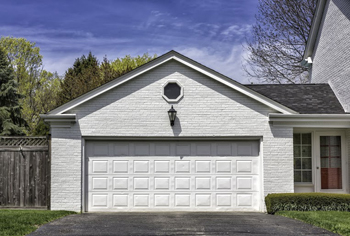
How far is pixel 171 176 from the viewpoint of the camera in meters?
13.5

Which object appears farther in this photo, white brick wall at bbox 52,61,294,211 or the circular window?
the circular window

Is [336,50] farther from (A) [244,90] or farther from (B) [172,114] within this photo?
(B) [172,114]

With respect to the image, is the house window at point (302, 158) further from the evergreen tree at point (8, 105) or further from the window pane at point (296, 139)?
the evergreen tree at point (8, 105)

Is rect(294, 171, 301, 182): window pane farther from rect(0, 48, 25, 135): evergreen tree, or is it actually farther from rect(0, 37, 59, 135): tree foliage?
rect(0, 37, 59, 135): tree foliage

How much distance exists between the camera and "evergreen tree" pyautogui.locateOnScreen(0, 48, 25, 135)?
24.1 metres

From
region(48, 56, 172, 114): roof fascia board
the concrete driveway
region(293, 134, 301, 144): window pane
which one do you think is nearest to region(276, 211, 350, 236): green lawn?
the concrete driveway

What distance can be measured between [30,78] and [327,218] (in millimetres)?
26635

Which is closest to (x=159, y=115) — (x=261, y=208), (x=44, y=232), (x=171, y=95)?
(x=171, y=95)

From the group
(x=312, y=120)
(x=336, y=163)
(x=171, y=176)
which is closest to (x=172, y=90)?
(x=171, y=176)

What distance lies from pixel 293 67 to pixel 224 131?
16254 mm

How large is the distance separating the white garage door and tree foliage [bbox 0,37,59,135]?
19.0 metres

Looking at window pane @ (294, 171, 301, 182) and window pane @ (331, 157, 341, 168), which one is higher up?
window pane @ (331, 157, 341, 168)

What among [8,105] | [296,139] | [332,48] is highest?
[332,48]

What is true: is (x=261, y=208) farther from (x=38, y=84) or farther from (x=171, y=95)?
(x=38, y=84)
